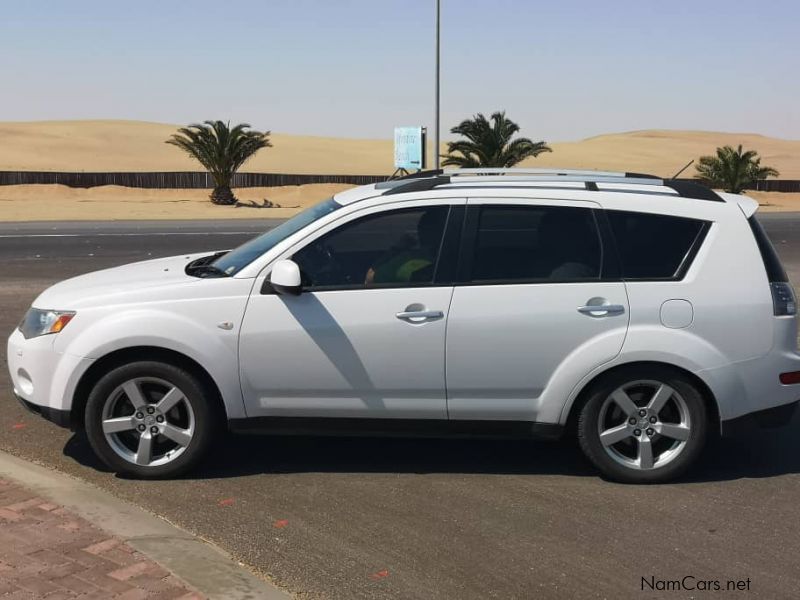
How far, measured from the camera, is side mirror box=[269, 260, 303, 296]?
551cm

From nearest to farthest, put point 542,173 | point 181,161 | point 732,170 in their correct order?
point 542,173
point 732,170
point 181,161

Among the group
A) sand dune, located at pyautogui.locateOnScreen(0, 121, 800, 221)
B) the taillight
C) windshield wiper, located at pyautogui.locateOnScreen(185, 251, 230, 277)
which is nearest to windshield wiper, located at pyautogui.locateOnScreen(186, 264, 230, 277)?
windshield wiper, located at pyautogui.locateOnScreen(185, 251, 230, 277)

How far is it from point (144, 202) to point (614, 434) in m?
42.7

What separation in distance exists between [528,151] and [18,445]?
36986 mm

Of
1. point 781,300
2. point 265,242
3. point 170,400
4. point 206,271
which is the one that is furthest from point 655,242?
point 170,400

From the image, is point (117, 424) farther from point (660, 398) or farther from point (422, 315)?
point (660, 398)

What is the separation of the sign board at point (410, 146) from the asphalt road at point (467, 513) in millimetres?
33742

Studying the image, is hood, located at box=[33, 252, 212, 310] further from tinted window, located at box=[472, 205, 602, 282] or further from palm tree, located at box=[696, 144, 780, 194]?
palm tree, located at box=[696, 144, 780, 194]

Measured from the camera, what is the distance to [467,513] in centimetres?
532

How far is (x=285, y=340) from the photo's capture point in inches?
223

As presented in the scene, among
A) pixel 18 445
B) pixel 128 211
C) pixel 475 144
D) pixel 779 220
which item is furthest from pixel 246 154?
pixel 18 445

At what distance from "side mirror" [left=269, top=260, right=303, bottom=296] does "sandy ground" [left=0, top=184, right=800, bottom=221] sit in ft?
97.7

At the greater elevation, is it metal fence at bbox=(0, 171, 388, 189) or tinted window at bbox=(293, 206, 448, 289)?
metal fence at bbox=(0, 171, 388, 189)

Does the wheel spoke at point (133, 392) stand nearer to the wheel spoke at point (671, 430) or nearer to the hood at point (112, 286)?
the hood at point (112, 286)
